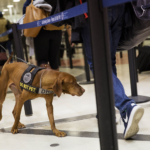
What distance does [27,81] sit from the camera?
200cm

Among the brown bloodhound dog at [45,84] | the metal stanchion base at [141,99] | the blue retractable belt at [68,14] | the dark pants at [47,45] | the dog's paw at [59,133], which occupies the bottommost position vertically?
the metal stanchion base at [141,99]

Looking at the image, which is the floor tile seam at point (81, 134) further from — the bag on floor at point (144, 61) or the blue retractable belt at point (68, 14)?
the bag on floor at point (144, 61)

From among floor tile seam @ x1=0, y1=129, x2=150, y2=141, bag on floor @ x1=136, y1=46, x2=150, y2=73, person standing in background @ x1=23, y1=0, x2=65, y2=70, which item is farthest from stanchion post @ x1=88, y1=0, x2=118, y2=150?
bag on floor @ x1=136, y1=46, x2=150, y2=73

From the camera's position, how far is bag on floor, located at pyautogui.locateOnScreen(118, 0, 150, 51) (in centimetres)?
155

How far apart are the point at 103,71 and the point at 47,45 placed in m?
1.94

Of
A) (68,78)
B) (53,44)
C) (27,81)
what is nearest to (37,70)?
(27,81)

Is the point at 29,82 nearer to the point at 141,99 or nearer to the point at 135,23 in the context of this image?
the point at 135,23

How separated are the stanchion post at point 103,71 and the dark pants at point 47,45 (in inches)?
74.2

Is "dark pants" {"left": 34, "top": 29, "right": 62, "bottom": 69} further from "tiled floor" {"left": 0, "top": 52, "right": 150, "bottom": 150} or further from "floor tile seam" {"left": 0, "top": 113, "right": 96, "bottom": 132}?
"floor tile seam" {"left": 0, "top": 113, "right": 96, "bottom": 132}

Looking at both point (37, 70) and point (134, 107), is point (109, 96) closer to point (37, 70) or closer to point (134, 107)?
point (134, 107)

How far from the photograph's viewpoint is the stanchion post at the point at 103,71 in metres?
1.20

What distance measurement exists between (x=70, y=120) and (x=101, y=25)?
1364 mm

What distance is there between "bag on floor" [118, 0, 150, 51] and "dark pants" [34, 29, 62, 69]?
1.20 metres

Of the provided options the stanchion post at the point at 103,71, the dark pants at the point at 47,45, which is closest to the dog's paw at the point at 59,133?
the stanchion post at the point at 103,71
